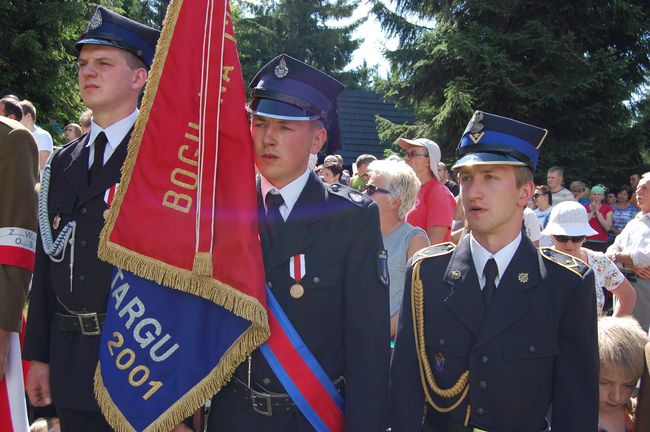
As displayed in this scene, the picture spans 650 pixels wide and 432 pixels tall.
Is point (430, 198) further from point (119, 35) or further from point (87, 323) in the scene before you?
point (87, 323)

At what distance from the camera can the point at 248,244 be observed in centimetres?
231

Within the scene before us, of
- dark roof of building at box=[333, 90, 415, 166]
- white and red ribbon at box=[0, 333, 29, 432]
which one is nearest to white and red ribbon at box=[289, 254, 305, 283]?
white and red ribbon at box=[0, 333, 29, 432]

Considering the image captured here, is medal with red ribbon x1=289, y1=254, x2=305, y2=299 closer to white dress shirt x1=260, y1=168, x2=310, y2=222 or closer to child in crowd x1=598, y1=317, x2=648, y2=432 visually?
white dress shirt x1=260, y1=168, x2=310, y2=222

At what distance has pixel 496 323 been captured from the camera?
2.40 meters

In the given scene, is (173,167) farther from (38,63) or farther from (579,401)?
(38,63)

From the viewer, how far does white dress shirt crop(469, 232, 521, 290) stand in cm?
254

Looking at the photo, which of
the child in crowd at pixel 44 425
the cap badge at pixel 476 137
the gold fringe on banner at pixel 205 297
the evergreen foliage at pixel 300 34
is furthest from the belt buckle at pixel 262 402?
the evergreen foliage at pixel 300 34

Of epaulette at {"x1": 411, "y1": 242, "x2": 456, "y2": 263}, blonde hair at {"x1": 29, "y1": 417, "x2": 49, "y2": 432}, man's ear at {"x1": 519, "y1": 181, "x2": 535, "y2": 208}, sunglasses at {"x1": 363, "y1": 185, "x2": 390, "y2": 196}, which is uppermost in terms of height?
man's ear at {"x1": 519, "y1": 181, "x2": 535, "y2": 208}

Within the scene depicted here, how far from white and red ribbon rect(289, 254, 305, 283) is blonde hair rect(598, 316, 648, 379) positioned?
5.50 ft

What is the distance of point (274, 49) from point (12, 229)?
93.7 feet

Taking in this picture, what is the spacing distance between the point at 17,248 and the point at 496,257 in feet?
6.74

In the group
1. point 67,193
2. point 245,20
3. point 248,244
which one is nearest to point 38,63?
point 67,193

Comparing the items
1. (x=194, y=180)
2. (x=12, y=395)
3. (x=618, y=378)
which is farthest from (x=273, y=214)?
(x=618, y=378)

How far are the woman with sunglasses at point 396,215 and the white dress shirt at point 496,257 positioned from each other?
5.00 feet
